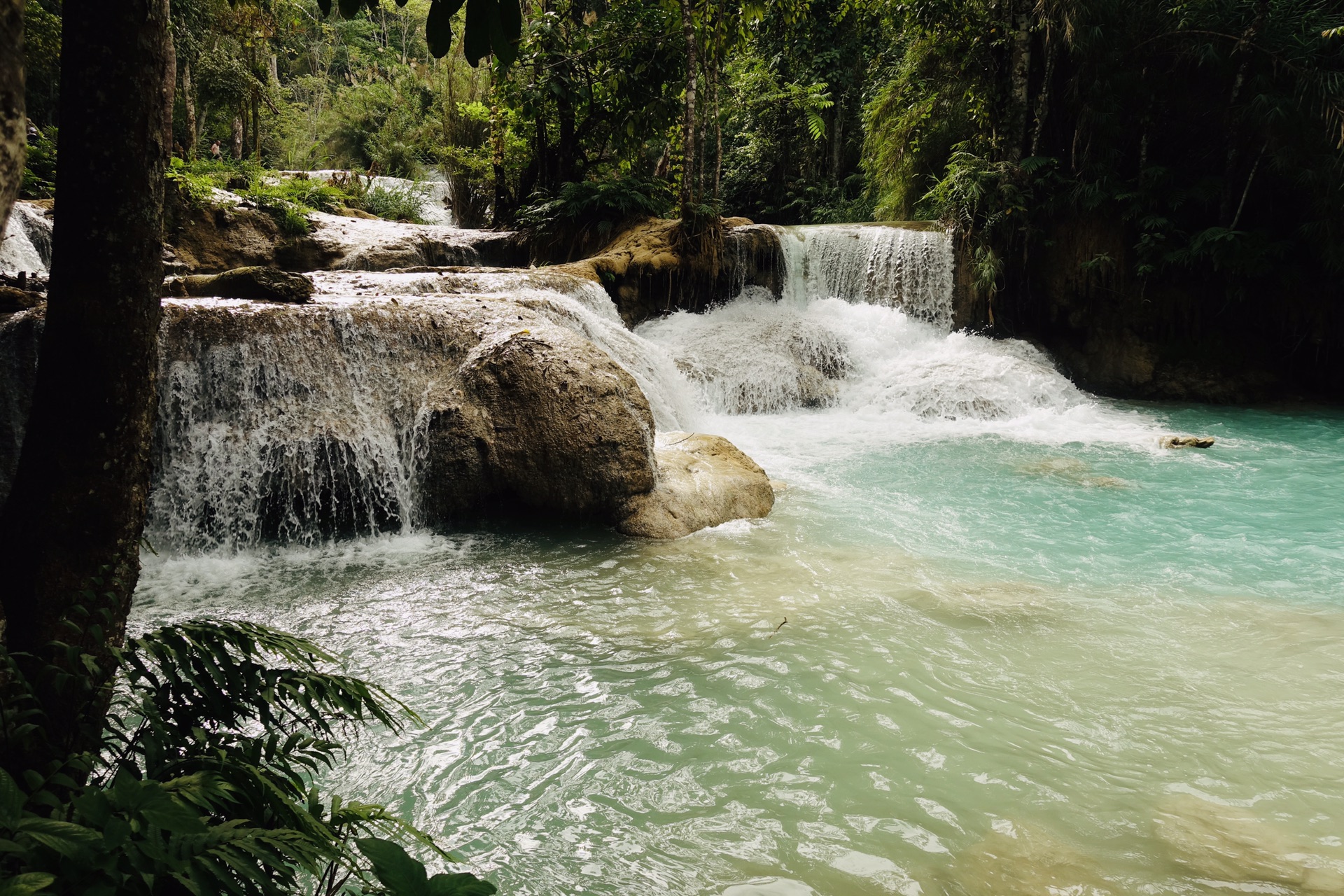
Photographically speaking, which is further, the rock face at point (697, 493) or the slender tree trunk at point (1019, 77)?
the slender tree trunk at point (1019, 77)

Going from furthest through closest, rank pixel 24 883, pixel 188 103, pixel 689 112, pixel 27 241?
pixel 188 103
pixel 689 112
pixel 27 241
pixel 24 883

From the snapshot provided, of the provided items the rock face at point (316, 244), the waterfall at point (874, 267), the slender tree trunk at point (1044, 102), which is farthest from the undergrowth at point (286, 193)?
the slender tree trunk at point (1044, 102)

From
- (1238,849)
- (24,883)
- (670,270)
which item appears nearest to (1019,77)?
(670,270)

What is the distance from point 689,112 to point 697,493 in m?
7.83

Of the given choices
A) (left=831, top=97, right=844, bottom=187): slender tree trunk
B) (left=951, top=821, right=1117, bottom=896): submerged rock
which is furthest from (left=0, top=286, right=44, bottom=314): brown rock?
(left=831, top=97, right=844, bottom=187): slender tree trunk

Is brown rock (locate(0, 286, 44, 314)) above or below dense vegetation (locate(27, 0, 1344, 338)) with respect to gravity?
below

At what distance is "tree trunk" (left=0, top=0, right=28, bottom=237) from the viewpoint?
45.8 inches

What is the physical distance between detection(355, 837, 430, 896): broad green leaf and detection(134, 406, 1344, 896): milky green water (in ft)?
4.51

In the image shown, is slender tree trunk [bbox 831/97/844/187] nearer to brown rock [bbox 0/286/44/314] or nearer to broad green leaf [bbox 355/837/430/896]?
brown rock [bbox 0/286/44/314]

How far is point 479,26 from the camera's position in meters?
1.65

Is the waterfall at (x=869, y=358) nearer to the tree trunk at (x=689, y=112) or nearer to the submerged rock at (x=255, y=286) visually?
the tree trunk at (x=689, y=112)

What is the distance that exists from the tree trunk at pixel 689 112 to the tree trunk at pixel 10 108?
11305mm

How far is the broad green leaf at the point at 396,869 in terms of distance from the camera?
1201 millimetres

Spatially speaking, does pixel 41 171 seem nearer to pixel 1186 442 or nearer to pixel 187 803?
pixel 187 803
